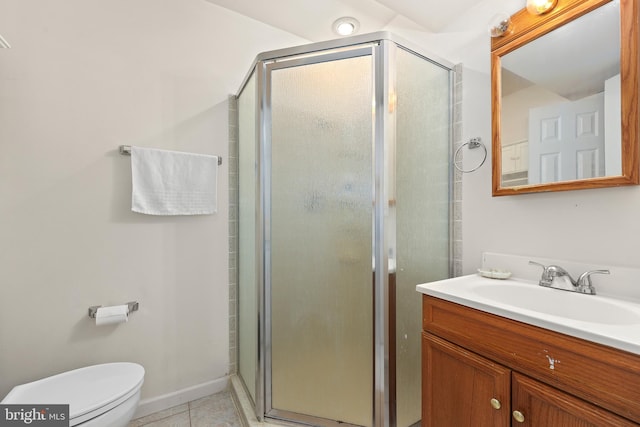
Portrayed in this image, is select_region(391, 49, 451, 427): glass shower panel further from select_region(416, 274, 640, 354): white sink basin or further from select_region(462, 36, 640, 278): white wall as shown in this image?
select_region(416, 274, 640, 354): white sink basin

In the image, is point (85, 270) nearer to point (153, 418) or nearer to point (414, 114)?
point (153, 418)

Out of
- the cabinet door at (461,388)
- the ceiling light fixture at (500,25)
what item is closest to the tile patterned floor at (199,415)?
the cabinet door at (461,388)

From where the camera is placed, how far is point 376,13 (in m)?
1.79

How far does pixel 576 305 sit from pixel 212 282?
1797mm

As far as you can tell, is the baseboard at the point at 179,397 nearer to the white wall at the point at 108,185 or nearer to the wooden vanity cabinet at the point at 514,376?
the white wall at the point at 108,185

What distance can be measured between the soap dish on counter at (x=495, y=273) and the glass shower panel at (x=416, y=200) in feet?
0.79

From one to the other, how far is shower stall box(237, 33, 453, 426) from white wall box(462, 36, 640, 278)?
160mm

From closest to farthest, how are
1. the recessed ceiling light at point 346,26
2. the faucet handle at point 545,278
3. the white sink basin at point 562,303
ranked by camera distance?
1. the white sink basin at point 562,303
2. the faucet handle at point 545,278
3. the recessed ceiling light at point 346,26

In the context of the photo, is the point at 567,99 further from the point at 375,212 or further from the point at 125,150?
the point at 125,150

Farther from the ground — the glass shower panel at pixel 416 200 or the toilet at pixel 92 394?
the glass shower panel at pixel 416 200

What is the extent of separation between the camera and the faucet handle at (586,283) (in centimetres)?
103

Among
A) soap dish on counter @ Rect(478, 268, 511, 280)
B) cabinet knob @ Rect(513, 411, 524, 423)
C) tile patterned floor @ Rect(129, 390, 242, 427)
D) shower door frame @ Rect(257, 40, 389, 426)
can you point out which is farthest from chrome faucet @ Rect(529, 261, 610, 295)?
tile patterned floor @ Rect(129, 390, 242, 427)

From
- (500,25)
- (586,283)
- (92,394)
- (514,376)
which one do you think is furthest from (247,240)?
(500,25)

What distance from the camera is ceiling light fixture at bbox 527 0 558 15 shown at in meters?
1.18
